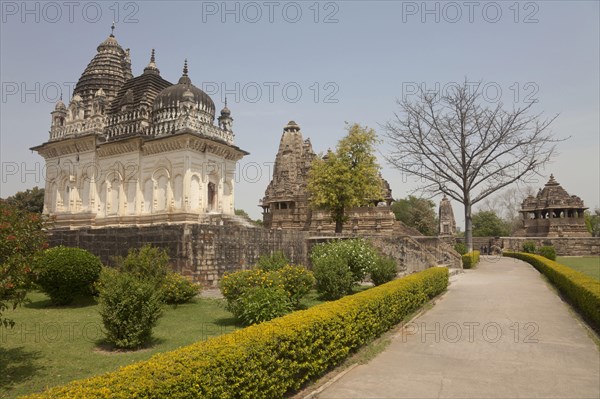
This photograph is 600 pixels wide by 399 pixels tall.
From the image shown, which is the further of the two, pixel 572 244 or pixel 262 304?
pixel 572 244

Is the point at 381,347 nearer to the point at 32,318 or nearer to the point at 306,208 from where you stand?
the point at 32,318

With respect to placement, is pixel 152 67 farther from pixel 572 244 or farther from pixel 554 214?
pixel 554 214

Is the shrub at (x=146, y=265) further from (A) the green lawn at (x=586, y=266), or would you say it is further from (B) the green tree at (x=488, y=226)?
(B) the green tree at (x=488, y=226)

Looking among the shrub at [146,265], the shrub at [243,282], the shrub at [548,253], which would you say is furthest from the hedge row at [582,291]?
the shrub at [548,253]

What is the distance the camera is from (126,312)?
7.78 meters

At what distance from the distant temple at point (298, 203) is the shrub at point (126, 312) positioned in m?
26.3

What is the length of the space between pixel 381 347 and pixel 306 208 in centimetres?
3118

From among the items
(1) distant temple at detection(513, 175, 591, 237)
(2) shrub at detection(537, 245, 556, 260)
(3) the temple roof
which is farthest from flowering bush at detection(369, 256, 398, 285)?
(3) the temple roof

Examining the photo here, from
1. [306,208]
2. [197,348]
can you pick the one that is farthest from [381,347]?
[306,208]

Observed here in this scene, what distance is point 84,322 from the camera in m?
9.98

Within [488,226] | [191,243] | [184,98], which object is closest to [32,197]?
[184,98]

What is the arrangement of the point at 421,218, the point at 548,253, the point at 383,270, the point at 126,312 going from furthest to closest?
the point at 421,218 < the point at 548,253 < the point at 383,270 < the point at 126,312

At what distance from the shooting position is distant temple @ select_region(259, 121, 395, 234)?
3584cm

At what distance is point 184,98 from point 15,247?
16923mm
